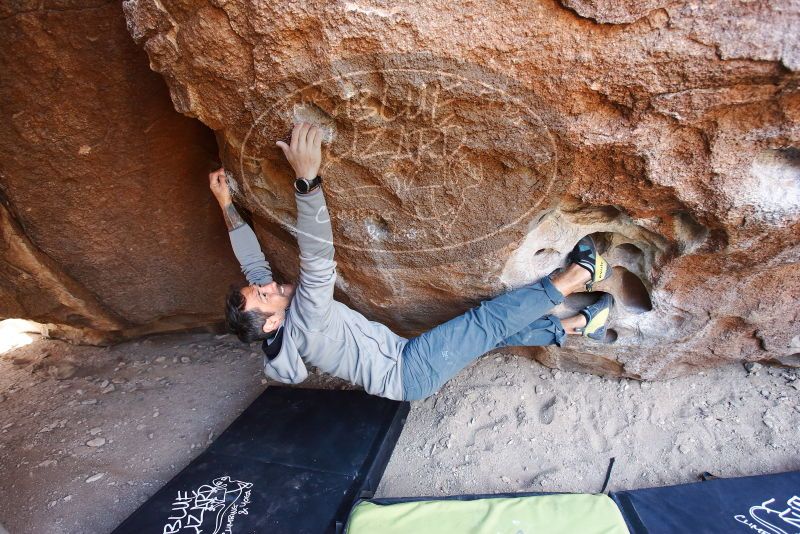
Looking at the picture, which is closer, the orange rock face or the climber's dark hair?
the orange rock face

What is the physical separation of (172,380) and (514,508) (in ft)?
6.61

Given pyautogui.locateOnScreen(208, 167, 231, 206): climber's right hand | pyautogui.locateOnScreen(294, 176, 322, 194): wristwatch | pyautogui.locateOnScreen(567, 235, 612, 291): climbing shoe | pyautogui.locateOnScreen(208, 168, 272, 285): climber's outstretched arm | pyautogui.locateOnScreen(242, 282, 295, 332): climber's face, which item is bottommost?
pyautogui.locateOnScreen(242, 282, 295, 332): climber's face

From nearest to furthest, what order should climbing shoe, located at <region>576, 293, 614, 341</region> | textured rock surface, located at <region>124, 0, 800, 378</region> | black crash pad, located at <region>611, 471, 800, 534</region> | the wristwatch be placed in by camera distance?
1. textured rock surface, located at <region>124, 0, 800, 378</region>
2. the wristwatch
3. black crash pad, located at <region>611, 471, 800, 534</region>
4. climbing shoe, located at <region>576, 293, 614, 341</region>

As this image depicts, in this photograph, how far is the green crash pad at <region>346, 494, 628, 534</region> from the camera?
160 cm

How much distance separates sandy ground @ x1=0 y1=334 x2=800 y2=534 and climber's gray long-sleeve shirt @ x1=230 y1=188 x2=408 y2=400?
49cm

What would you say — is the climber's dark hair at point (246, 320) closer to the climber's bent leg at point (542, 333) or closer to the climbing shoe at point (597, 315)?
the climber's bent leg at point (542, 333)

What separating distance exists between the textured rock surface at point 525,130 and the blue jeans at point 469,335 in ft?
0.31

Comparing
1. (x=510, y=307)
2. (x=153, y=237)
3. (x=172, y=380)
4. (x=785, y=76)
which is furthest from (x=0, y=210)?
(x=785, y=76)

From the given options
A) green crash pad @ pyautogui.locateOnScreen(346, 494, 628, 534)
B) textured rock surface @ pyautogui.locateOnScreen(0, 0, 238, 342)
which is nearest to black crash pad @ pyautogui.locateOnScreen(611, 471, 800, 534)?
green crash pad @ pyautogui.locateOnScreen(346, 494, 628, 534)

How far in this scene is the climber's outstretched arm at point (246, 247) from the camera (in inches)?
74.5

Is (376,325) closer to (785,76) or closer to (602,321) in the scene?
(602,321)

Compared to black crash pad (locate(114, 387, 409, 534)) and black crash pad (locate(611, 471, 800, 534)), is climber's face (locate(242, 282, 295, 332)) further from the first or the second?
black crash pad (locate(611, 471, 800, 534))

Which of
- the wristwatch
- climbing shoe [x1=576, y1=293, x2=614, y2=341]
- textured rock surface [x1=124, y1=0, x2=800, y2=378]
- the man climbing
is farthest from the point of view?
climbing shoe [x1=576, y1=293, x2=614, y2=341]

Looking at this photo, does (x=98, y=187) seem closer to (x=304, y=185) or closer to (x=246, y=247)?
(x=246, y=247)
